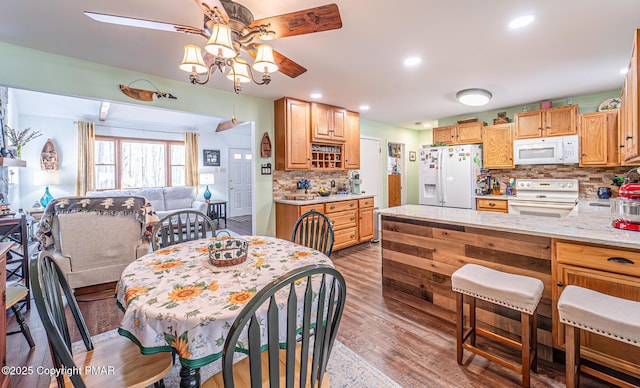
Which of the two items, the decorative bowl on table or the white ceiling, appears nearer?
the decorative bowl on table

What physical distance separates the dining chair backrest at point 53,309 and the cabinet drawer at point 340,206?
10.5ft

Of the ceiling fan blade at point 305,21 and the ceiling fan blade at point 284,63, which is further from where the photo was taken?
the ceiling fan blade at point 284,63

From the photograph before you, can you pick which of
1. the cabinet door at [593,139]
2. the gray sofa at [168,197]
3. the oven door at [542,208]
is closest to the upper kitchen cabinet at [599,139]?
the cabinet door at [593,139]

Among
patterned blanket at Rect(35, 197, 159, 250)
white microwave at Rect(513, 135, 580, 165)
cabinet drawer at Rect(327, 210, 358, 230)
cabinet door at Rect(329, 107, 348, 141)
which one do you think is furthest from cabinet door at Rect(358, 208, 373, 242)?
A: patterned blanket at Rect(35, 197, 159, 250)

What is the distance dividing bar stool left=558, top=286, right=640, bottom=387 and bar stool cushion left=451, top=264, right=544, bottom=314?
13 cm

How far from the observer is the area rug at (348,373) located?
1652mm

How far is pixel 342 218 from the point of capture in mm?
4402

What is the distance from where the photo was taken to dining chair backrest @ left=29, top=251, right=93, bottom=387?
850 millimetres

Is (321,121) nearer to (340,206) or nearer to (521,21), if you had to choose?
(340,206)

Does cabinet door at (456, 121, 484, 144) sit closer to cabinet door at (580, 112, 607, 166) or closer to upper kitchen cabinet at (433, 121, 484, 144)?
upper kitchen cabinet at (433, 121, 484, 144)

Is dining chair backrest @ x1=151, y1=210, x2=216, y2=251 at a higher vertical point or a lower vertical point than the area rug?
higher

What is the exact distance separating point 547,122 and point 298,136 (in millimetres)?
3823

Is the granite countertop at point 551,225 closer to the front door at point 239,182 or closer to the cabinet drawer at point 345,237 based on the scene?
the cabinet drawer at point 345,237

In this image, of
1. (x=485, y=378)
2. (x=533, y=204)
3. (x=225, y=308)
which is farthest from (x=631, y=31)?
(x=225, y=308)
